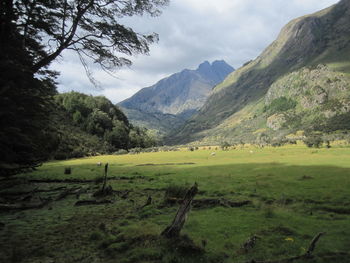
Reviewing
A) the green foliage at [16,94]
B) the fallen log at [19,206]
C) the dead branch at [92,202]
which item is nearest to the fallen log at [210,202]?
the dead branch at [92,202]

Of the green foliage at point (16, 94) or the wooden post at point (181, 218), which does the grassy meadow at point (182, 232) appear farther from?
the green foliage at point (16, 94)

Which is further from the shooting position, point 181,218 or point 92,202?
point 92,202

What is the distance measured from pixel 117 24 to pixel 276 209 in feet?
44.7

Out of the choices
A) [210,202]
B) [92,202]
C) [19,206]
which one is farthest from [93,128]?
[210,202]

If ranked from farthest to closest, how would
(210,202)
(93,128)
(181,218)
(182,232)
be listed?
(93,128)
(210,202)
(182,232)
(181,218)

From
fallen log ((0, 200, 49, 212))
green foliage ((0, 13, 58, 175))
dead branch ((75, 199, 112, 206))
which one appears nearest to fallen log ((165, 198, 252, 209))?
dead branch ((75, 199, 112, 206))

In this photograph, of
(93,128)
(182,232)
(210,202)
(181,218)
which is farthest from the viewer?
(93,128)

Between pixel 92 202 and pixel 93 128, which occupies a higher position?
pixel 93 128

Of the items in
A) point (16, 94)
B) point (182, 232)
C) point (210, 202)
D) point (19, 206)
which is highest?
point (16, 94)

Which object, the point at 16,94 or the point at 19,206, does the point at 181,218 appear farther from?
the point at 19,206

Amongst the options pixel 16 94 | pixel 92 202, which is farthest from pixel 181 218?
pixel 92 202

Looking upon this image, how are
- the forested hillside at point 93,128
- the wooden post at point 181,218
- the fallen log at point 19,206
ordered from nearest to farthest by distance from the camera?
the wooden post at point 181,218
the fallen log at point 19,206
the forested hillside at point 93,128

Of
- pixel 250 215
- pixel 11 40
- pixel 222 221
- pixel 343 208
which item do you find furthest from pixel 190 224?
pixel 11 40

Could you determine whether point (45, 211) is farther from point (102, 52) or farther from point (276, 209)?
point (276, 209)
